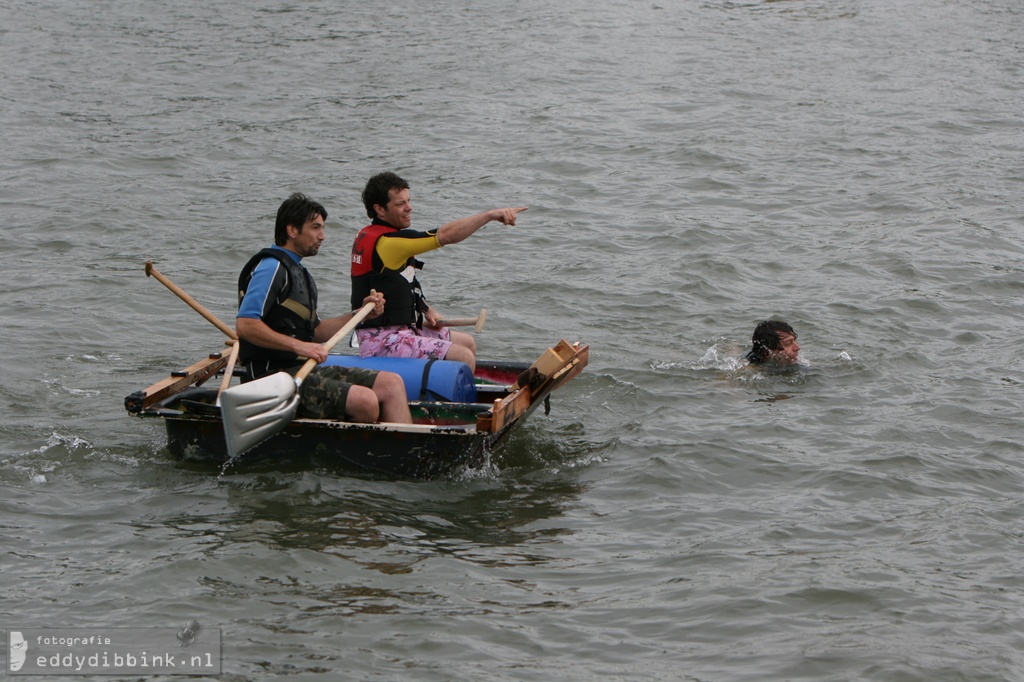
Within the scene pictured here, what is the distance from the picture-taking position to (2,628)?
6172 mm

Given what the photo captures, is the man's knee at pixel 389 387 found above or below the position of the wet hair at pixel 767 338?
above

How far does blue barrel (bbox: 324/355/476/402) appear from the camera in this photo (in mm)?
8281

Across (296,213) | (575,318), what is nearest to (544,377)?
(296,213)

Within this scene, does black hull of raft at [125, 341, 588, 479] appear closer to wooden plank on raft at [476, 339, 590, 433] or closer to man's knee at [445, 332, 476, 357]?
wooden plank on raft at [476, 339, 590, 433]

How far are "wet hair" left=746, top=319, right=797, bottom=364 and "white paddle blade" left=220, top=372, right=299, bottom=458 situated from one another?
166 inches

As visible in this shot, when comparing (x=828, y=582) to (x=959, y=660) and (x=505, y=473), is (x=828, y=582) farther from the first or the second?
(x=505, y=473)

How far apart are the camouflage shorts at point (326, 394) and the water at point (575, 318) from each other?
455 mm

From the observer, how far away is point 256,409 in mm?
7352

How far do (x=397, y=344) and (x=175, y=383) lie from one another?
1.47 m

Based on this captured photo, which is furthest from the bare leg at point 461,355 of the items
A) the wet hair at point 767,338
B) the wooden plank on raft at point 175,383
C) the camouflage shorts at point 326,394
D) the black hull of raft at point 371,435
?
the wet hair at point 767,338

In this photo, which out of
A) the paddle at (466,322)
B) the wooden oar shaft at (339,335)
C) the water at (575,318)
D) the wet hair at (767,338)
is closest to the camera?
the water at (575,318)

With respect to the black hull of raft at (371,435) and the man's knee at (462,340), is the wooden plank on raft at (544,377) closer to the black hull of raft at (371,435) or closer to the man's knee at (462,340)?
the black hull of raft at (371,435)

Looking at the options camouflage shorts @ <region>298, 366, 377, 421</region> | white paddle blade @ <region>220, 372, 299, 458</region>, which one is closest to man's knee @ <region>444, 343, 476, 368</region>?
camouflage shorts @ <region>298, 366, 377, 421</region>

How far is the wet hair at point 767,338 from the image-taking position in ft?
33.4
